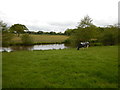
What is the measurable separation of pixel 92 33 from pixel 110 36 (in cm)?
868

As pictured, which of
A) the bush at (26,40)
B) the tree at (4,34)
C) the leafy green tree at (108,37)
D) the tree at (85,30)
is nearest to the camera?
the tree at (4,34)

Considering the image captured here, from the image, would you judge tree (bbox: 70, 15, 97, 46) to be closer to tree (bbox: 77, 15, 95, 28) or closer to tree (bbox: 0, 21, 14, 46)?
→ tree (bbox: 77, 15, 95, 28)

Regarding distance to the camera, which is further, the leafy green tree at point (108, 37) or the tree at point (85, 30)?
the leafy green tree at point (108, 37)

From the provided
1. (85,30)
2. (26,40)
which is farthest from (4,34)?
(26,40)

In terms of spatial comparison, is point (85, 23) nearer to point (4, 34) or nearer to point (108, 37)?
point (108, 37)

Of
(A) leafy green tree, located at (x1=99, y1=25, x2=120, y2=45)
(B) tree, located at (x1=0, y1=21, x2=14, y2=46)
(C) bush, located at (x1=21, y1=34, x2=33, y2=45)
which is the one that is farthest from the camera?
(C) bush, located at (x1=21, y1=34, x2=33, y2=45)

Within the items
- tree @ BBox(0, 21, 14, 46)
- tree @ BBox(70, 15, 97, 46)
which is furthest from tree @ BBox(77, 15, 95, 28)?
tree @ BBox(0, 21, 14, 46)

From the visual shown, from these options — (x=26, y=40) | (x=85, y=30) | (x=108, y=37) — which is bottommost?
(x=26, y=40)

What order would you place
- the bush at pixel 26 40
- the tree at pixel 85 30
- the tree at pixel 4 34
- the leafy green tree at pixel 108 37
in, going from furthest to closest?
1. the bush at pixel 26 40
2. the leafy green tree at pixel 108 37
3. the tree at pixel 85 30
4. the tree at pixel 4 34

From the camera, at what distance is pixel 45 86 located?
5.40 m

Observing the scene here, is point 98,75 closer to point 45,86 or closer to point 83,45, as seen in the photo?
point 45,86

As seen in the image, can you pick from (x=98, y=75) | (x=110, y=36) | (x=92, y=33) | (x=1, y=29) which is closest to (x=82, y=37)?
(x=92, y=33)

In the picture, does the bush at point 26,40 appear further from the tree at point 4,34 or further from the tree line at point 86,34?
the tree at point 4,34

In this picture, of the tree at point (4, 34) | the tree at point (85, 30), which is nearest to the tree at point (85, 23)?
the tree at point (85, 30)
